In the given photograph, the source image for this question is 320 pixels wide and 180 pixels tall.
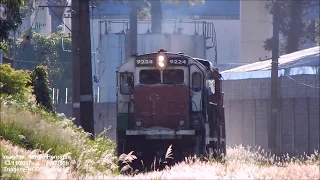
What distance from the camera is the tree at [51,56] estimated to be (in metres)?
44.5

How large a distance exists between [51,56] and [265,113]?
1510 centimetres

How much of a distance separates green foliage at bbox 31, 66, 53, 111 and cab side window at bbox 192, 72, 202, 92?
27.4 feet

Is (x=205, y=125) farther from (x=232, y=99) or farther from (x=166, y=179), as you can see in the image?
(x=232, y=99)

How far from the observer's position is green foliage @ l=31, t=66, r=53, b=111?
2723 cm

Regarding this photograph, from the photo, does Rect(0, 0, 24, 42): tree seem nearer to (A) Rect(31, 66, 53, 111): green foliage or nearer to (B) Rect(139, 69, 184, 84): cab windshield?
(B) Rect(139, 69, 184, 84): cab windshield

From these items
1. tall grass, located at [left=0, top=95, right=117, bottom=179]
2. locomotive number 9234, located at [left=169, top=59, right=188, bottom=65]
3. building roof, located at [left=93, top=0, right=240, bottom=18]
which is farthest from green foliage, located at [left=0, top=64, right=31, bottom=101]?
building roof, located at [left=93, top=0, right=240, bottom=18]

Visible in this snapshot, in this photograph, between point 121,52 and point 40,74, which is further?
point 121,52

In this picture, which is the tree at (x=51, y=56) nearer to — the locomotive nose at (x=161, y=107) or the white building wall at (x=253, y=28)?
the locomotive nose at (x=161, y=107)

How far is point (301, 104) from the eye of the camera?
4022 centimetres

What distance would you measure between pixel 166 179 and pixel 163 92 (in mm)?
8159

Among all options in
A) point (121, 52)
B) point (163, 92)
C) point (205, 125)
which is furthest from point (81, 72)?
point (121, 52)

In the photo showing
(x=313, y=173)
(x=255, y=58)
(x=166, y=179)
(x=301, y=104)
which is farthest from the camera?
(x=255, y=58)

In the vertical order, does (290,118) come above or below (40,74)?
below

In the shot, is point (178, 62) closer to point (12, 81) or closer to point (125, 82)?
point (125, 82)
